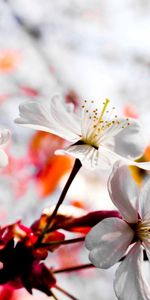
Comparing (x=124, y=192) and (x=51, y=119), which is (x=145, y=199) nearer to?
(x=124, y=192)

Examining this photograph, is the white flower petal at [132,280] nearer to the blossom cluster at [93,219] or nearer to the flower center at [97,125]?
the blossom cluster at [93,219]

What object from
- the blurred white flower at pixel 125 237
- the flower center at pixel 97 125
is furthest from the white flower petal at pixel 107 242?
the flower center at pixel 97 125

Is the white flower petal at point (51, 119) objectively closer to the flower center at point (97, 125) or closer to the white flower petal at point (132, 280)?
the flower center at point (97, 125)

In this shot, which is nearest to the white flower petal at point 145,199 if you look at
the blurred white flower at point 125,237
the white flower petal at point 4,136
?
the blurred white flower at point 125,237

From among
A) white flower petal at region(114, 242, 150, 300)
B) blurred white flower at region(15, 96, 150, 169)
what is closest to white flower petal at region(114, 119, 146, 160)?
blurred white flower at region(15, 96, 150, 169)

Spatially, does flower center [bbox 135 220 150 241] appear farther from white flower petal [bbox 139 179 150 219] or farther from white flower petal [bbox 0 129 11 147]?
white flower petal [bbox 0 129 11 147]

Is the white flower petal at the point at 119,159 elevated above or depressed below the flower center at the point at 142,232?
above

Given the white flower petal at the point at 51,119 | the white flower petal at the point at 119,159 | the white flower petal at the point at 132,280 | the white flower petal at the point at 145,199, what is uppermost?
the white flower petal at the point at 51,119

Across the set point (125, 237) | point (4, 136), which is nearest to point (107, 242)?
point (125, 237)
